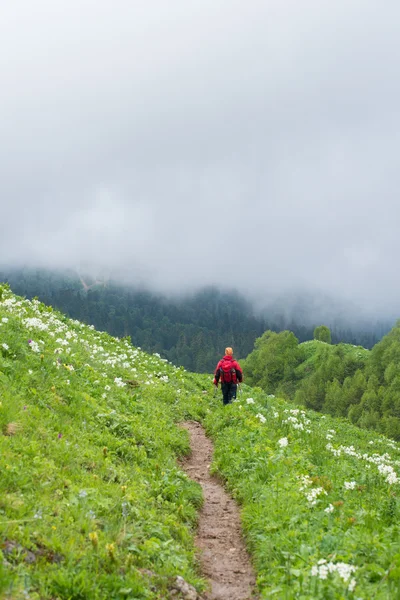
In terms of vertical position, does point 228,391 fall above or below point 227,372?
below

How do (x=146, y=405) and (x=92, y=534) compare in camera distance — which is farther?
(x=146, y=405)

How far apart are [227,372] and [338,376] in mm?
83125

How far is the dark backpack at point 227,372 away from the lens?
18.0 m

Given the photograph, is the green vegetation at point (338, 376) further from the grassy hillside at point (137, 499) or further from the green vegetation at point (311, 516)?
the grassy hillside at point (137, 499)

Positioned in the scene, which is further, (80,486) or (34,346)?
(34,346)

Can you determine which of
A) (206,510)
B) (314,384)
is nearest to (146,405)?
(206,510)

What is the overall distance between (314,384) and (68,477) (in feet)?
303

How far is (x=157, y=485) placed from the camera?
→ 8859 mm

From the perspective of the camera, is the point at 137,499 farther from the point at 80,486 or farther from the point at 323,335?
the point at 323,335

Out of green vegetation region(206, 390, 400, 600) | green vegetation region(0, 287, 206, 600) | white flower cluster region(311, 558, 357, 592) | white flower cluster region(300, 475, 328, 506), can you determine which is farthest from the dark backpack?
white flower cluster region(311, 558, 357, 592)

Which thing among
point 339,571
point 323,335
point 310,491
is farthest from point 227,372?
point 323,335

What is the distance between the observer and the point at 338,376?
94.8 meters

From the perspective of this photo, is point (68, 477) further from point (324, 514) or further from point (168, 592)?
point (324, 514)

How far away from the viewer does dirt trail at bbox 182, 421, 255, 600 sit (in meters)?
6.80
